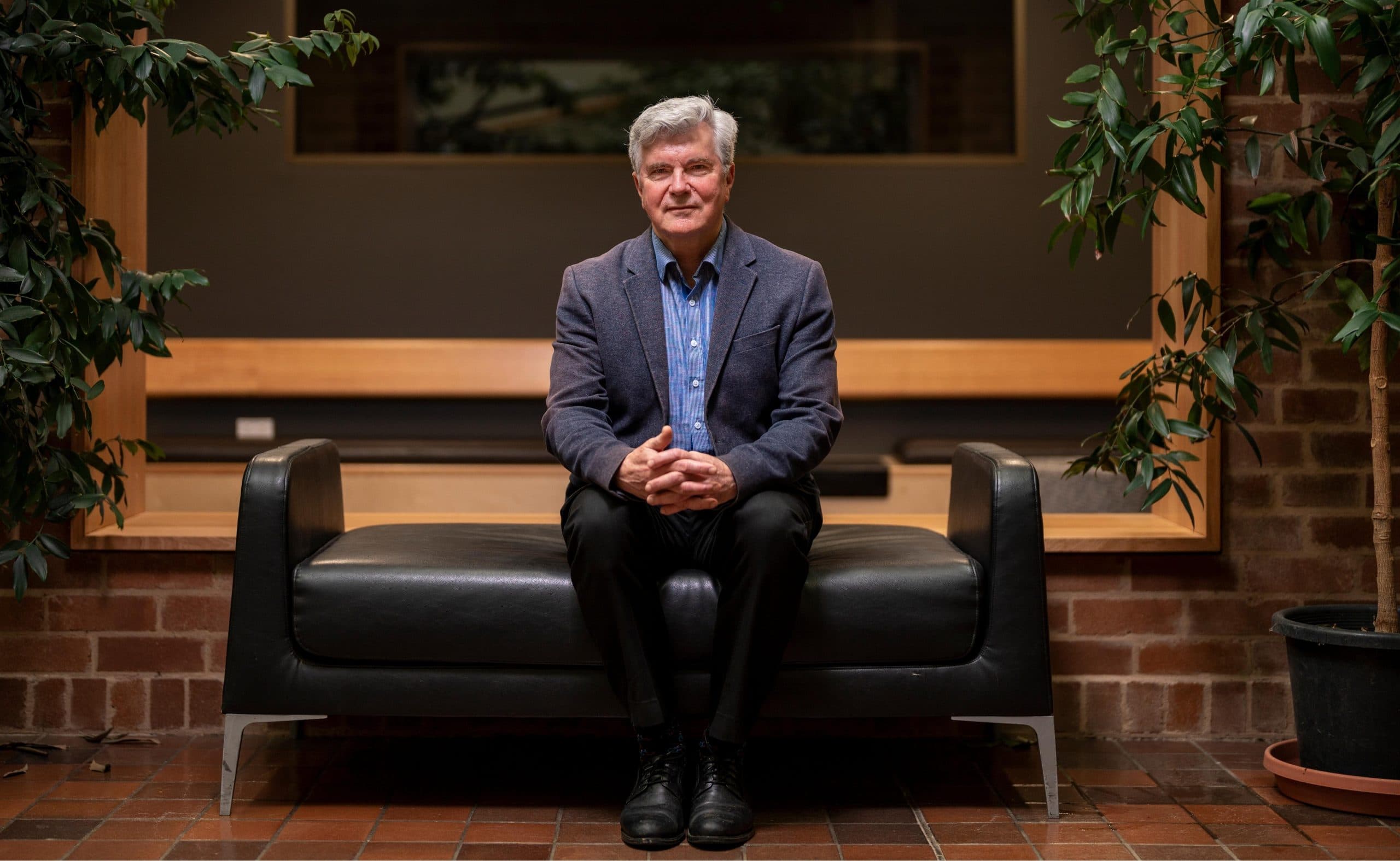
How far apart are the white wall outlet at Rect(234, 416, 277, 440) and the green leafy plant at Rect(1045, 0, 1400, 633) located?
147 inches

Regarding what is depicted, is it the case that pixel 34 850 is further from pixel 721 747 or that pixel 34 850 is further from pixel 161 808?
pixel 721 747

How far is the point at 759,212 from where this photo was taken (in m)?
5.53

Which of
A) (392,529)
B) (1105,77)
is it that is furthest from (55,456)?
(1105,77)

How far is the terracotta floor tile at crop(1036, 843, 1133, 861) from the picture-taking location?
2268 millimetres

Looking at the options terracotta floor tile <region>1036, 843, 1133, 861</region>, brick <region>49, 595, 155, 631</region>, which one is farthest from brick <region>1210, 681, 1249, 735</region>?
brick <region>49, 595, 155, 631</region>

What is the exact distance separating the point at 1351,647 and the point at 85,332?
2581 millimetres

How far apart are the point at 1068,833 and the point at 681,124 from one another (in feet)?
5.07

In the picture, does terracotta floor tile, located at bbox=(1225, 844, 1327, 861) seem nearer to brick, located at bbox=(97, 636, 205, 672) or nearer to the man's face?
the man's face

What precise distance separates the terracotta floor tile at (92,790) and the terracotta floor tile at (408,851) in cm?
63

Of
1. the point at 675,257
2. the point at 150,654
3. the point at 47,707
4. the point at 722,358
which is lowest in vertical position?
the point at 47,707

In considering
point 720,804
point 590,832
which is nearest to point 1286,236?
point 720,804

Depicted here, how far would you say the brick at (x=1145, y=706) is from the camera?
2990mm

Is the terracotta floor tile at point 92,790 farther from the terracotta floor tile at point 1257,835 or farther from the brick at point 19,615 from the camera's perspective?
the terracotta floor tile at point 1257,835

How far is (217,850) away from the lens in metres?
2.29
